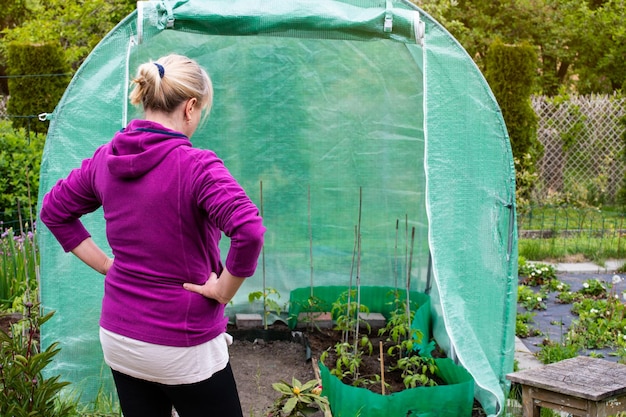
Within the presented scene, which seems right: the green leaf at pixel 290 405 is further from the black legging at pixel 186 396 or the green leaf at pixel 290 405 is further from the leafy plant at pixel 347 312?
the leafy plant at pixel 347 312

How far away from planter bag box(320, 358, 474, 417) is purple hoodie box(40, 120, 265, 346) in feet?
4.67

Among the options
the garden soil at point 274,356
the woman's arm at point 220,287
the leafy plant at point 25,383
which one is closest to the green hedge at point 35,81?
the garden soil at point 274,356

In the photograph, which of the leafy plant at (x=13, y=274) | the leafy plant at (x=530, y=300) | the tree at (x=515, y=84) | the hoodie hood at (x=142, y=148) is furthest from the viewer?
the tree at (x=515, y=84)

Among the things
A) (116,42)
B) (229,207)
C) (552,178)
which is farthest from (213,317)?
(552,178)

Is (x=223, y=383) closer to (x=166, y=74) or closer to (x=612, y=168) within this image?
(x=166, y=74)

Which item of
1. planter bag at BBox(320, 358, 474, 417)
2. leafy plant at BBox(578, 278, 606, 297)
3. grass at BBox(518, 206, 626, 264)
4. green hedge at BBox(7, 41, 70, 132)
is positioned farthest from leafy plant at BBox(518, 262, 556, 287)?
green hedge at BBox(7, 41, 70, 132)

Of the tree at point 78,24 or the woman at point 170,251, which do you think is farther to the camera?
the tree at point 78,24

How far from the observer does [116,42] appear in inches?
128

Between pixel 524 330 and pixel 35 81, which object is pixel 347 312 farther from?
pixel 35 81

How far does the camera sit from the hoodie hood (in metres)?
1.85

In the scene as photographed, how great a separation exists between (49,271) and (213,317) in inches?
63.5

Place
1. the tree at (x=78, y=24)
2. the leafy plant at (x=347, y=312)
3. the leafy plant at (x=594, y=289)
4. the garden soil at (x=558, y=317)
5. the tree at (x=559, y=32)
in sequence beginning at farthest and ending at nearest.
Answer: the tree at (x=559, y=32), the tree at (x=78, y=24), the leafy plant at (x=594, y=289), the garden soil at (x=558, y=317), the leafy plant at (x=347, y=312)

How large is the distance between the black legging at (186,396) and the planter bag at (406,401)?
132 centimetres

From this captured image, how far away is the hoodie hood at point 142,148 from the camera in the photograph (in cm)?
185
